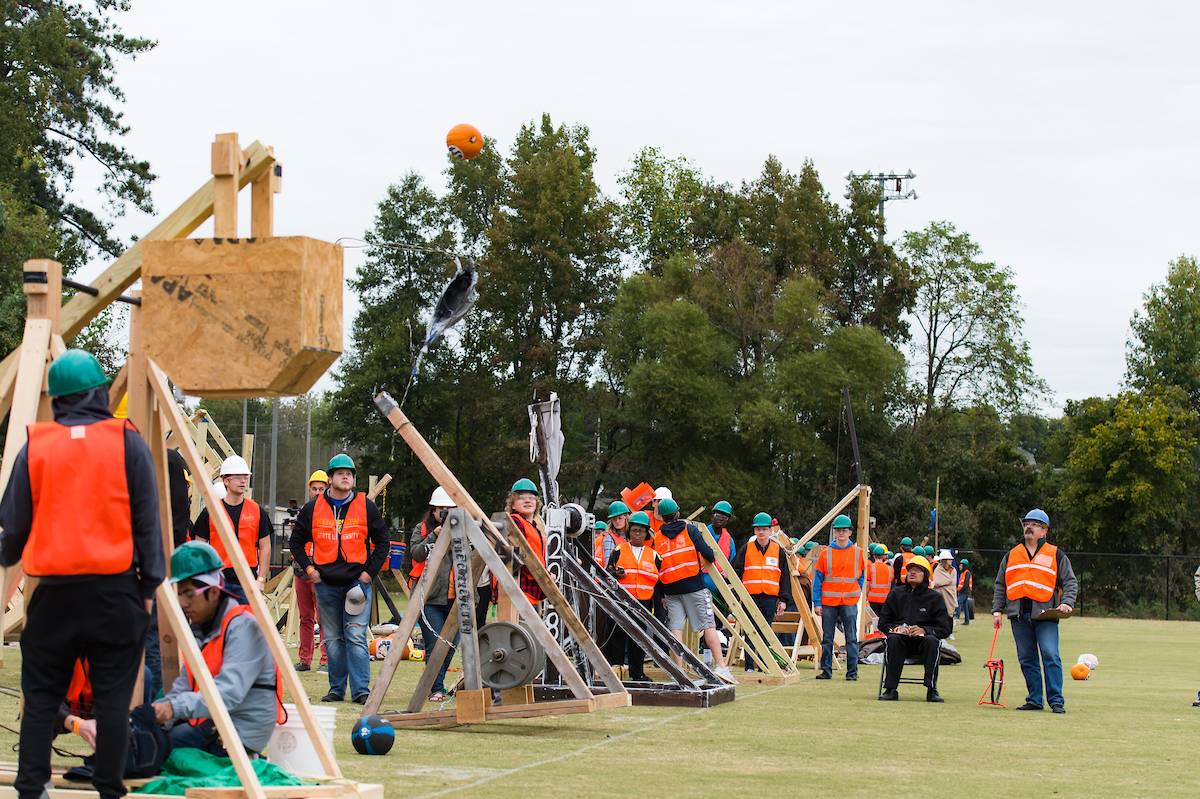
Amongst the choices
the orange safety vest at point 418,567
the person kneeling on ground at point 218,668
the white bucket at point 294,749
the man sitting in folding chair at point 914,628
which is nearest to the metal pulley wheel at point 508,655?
the white bucket at point 294,749

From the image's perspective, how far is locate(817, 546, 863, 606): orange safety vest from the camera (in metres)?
18.6

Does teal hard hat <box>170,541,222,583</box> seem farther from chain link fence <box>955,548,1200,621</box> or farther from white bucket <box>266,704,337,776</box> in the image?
chain link fence <box>955,548,1200,621</box>

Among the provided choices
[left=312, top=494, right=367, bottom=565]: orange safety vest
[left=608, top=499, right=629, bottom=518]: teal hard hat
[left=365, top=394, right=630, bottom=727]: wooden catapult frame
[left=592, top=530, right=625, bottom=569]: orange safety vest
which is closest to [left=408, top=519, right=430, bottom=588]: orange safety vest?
[left=592, top=530, right=625, bottom=569]: orange safety vest

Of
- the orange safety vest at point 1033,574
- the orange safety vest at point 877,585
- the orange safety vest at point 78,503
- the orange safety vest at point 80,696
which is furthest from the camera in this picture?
the orange safety vest at point 877,585

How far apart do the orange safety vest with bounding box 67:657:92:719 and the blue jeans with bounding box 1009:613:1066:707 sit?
933 cm

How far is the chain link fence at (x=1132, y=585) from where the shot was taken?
50500 mm

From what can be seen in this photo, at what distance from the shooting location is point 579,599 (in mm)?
15250

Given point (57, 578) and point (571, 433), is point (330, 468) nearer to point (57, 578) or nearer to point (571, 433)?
point (57, 578)

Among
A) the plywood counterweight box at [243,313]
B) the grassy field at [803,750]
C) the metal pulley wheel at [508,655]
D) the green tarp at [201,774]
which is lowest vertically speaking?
the grassy field at [803,750]

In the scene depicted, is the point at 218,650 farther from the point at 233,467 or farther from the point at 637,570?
the point at 637,570

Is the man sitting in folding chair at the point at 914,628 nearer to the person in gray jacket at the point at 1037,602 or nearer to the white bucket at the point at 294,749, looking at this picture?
the person in gray jacket at the point at 1037,602

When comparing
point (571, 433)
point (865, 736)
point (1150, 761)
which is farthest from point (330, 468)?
point (571, 433)

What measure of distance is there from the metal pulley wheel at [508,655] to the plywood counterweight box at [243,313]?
449 cm

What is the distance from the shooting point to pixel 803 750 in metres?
11.1
